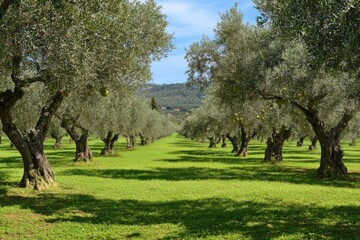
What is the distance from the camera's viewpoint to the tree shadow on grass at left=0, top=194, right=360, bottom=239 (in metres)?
13.5

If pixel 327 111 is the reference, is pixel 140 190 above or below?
below

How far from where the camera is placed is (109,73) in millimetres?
20422

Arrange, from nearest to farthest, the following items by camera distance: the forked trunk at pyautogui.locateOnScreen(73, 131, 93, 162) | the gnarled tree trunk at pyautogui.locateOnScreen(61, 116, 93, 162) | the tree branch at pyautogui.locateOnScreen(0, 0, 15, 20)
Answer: the tree branch at pyautogui.locateOnScreen(0, 0, 15, 20) → the gnarled tree trunk at pyautogui.locateOnScreen(61, 116, 93, 162) → the forked trunk at pyautogui.locateOnScreen(73, 131, 93, 162)

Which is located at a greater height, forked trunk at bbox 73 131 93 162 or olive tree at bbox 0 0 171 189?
olive tree at bbox 0 0 171 189

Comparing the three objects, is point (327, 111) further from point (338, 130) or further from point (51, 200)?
point (51, 200)

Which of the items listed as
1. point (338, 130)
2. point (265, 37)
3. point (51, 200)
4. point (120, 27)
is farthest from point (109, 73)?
point (338, 130)

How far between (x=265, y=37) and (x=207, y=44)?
6.09m

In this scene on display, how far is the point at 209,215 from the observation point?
16.5m

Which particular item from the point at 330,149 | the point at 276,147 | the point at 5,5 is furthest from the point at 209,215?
the point at 276,147

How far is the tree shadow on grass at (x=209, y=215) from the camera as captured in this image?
1350 cm

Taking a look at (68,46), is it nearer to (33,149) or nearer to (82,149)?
(33,149)

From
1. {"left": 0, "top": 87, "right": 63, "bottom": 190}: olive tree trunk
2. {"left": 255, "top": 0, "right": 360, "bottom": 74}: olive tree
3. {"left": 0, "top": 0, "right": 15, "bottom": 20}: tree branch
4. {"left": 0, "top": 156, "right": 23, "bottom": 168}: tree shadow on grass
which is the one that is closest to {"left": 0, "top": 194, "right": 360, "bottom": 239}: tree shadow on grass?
A: {"left": 0, "top": 87, "right": 63, "bottom": 190}: olive tree trunk

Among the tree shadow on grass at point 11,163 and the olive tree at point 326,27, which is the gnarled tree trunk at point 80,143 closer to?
the tree shadow on grass at point 11,163

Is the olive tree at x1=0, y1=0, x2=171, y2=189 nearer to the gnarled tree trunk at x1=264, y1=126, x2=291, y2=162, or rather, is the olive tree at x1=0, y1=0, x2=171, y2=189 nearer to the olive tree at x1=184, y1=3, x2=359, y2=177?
the olive tree at x1=184, y1=3, x2=359, y2=177
